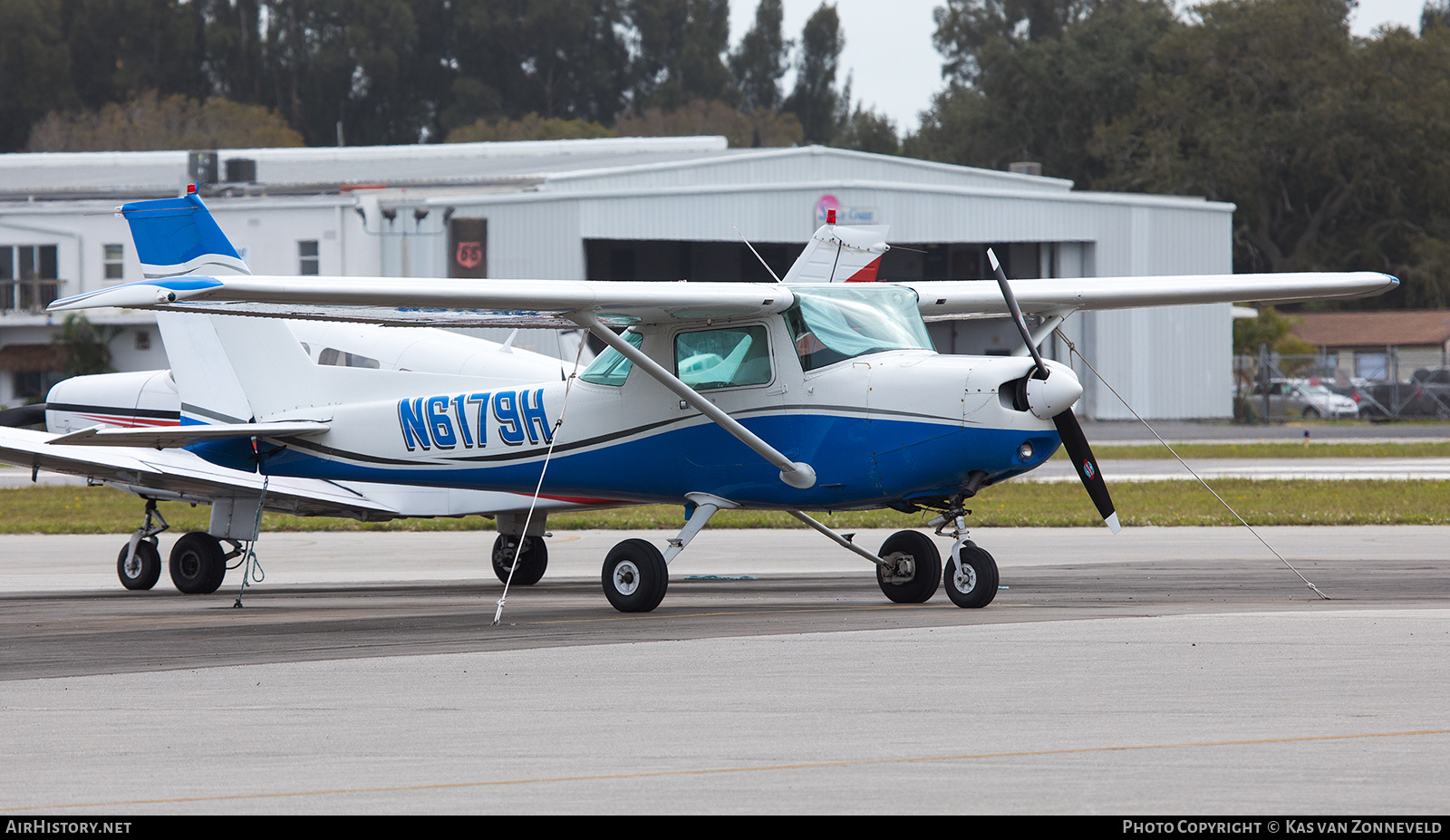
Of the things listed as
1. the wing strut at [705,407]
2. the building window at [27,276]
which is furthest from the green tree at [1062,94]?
the wing strut at [705,407]

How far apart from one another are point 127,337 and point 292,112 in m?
65.3

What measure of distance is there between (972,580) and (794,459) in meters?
1.48

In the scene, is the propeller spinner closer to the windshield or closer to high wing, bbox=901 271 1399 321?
the windshield

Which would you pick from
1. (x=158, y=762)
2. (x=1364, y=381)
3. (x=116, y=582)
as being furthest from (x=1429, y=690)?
(x=1364, y=381)

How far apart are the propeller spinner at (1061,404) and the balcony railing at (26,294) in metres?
40.2

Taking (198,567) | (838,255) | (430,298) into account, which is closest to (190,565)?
(198,567)

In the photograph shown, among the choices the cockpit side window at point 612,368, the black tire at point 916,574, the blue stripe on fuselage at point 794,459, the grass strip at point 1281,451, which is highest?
the cockpit side window at point 612,368

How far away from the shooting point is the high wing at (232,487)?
1273cm

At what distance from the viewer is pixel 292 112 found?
10438 cm

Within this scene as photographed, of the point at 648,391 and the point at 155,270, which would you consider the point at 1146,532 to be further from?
the point at 155,270

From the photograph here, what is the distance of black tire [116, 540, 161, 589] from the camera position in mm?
13773

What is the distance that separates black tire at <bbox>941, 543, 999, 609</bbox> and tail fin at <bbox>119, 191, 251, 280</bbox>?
7389 mm

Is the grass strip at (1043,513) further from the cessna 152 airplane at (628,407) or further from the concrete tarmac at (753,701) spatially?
the concrete tarmac at (753,701)

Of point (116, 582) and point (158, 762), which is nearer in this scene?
point (158, 762)
